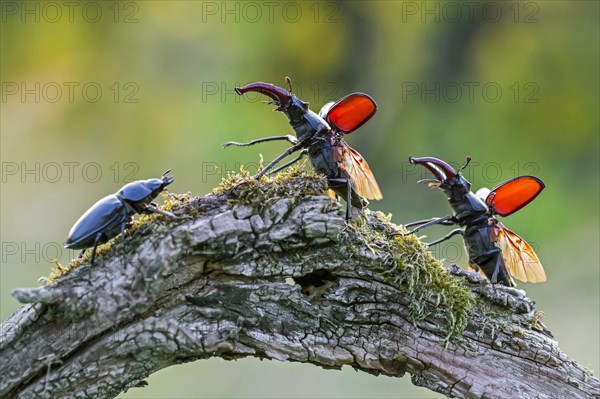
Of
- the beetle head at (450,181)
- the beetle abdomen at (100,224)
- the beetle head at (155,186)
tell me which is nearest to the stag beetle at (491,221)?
the beetle head at (450,181)

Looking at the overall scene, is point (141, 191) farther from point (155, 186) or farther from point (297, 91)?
point (297, 91)

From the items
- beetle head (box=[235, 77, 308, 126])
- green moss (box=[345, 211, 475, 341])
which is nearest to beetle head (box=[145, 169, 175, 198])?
beetle head (box=[235, 77, 308, 126])

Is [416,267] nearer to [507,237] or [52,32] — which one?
[507,237]

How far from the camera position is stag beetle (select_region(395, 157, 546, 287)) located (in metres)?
3.56

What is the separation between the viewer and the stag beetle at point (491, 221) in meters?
3.56

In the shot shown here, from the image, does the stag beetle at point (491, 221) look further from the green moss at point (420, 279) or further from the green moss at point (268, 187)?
the green moss at point (268, 187)

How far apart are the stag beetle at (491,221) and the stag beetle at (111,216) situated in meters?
1.46

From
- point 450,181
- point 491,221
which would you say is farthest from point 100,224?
point 491,221

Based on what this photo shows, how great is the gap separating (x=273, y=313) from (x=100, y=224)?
2.78ft

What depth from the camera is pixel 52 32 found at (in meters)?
10.6

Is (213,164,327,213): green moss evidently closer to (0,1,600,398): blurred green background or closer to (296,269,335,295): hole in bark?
(296,269,335,295): hole in bark

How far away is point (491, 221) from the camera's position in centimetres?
363

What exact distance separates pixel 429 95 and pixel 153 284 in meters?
8.51

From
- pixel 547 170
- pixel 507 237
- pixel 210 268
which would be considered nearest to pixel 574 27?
pixel 547 170
